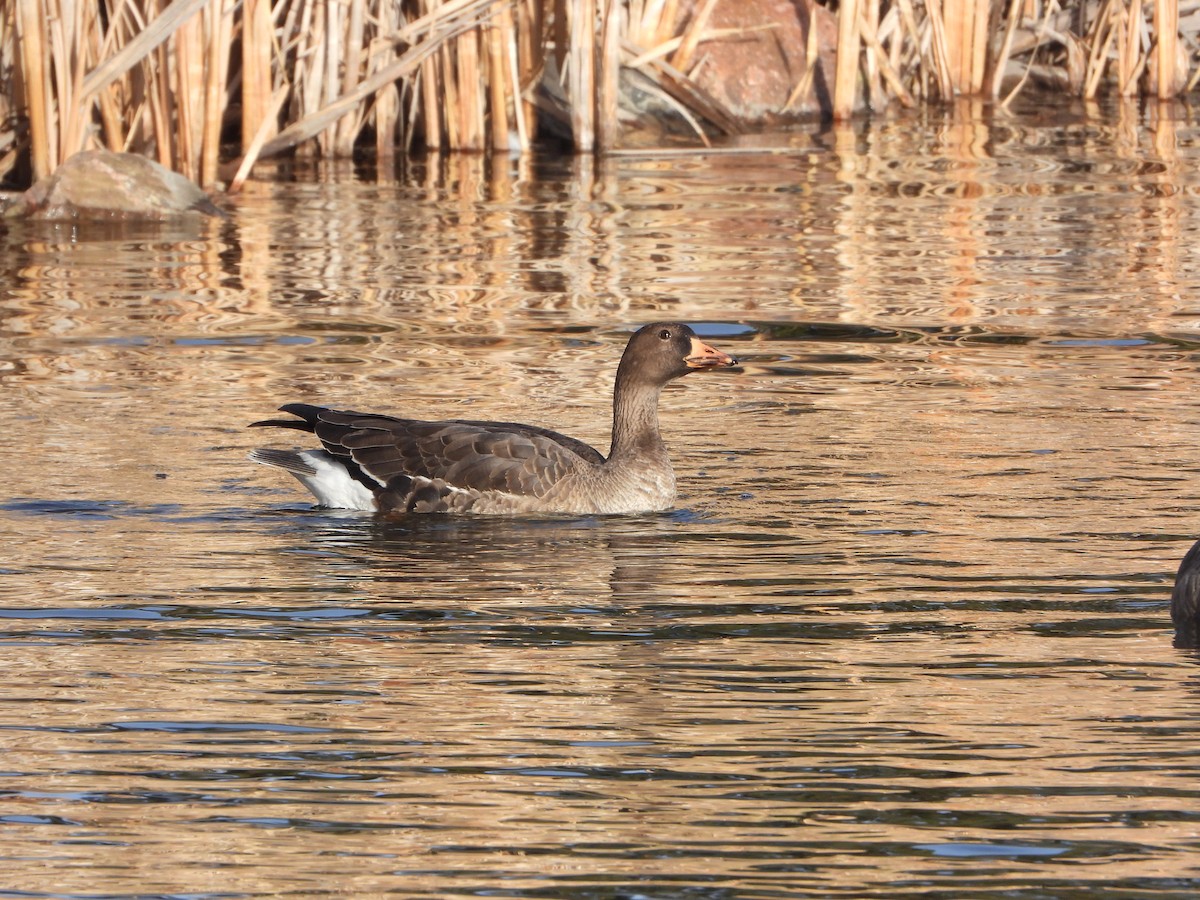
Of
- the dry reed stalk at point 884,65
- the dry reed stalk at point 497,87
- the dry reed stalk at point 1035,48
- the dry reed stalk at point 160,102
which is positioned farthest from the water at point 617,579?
the dry reed stalk at point 1035,48

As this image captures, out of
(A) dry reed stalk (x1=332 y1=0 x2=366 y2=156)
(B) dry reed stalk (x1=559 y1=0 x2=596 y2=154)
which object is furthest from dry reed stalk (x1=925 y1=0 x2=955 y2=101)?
(A) dry reed stalk (x1=332 y1=0 x2=366 y2=156)

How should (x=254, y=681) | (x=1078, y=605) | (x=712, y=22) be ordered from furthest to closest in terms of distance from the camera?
(x=712, y=22)
(x=1078, y=605)
(x=254, y=681)

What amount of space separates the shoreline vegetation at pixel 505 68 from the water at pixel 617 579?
1.14m

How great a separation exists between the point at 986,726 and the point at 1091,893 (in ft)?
3.60

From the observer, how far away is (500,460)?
834cm

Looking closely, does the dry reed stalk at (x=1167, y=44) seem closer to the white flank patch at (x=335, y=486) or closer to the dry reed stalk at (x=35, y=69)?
the dry reed stalk at (x=35, y=69)

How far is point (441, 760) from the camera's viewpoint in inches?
200

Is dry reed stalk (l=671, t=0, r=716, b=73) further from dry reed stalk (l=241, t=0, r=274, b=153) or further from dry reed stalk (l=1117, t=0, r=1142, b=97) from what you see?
dry reed stalk (l=241, t=0, r=274, b=153)

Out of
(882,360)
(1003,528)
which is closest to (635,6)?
(882,360)

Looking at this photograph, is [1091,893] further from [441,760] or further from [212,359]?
[212,359]

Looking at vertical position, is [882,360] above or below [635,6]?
below

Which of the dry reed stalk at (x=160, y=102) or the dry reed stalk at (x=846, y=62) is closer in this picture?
the dry reed stalk at (x=160, y=102)

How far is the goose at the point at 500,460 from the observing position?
27.4 ft

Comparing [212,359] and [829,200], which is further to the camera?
[829,200]
